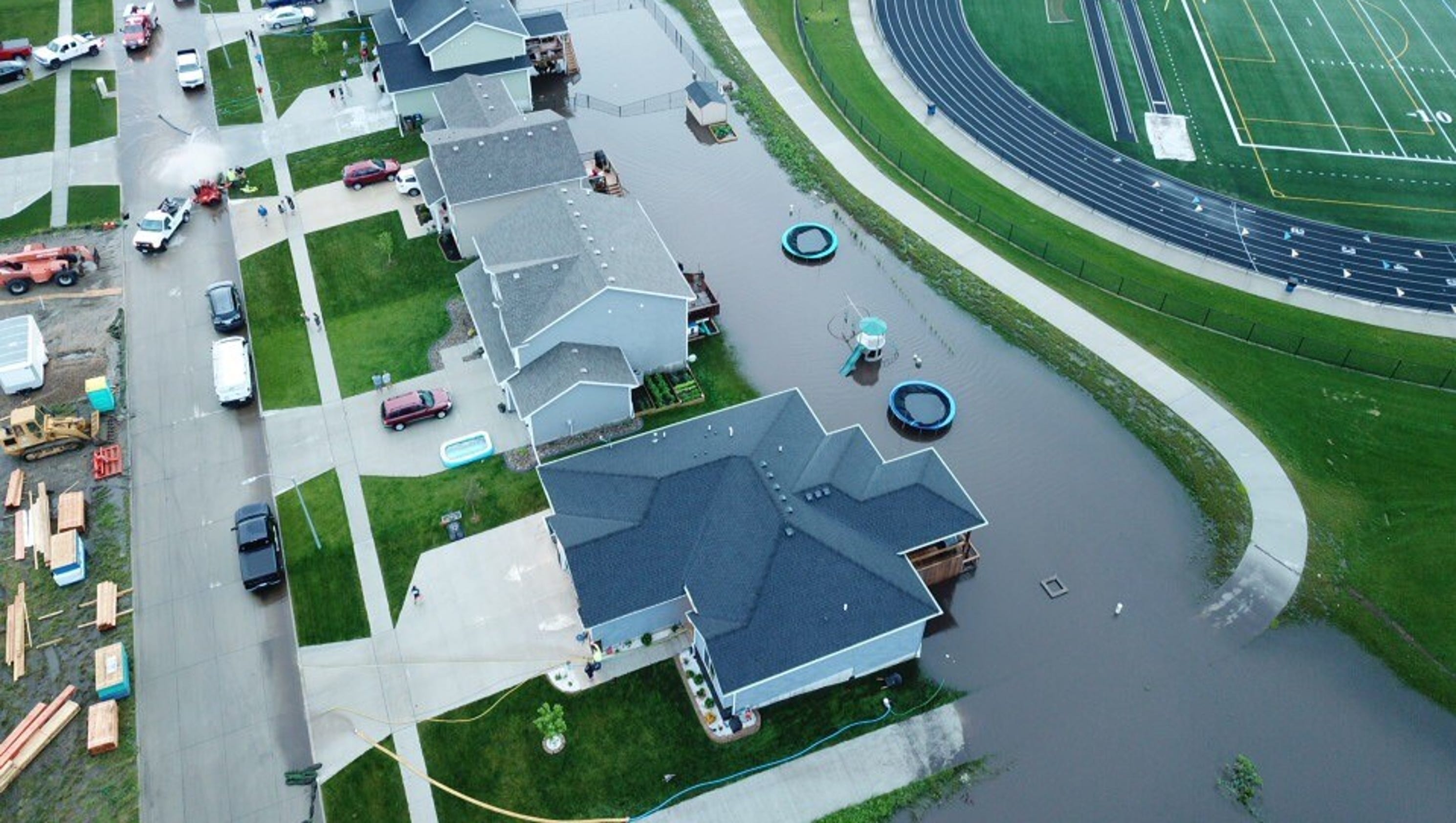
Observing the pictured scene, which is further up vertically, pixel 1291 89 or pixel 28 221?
pixel 1291 89

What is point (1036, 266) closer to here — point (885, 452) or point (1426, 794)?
point (885, 452)

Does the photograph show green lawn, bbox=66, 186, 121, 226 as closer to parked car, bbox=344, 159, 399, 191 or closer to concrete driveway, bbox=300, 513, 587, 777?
parked car, bbox=344, 159, 399, 191

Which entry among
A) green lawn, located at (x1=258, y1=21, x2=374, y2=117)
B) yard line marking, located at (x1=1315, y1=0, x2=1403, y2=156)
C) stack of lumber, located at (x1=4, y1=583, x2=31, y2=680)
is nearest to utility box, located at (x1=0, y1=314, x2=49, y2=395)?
stack of lumber, located at (x1=4, y1=583, x2=31, y2=680)

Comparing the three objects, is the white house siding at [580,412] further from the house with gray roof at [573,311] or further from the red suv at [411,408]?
the red suv at [411,408]

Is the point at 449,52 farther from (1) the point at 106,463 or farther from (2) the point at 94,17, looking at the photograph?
(1) the point at 106,463

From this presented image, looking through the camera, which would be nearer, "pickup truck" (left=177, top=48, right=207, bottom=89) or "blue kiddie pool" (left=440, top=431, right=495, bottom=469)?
"blue kiddie pool" (left=440, top=431, right=495, bottom=469)

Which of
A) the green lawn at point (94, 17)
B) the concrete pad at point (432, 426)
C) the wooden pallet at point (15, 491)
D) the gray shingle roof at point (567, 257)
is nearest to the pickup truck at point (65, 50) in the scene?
the green lawn at point (94, 17)

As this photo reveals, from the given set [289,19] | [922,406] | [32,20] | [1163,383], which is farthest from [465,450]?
[32,20]
